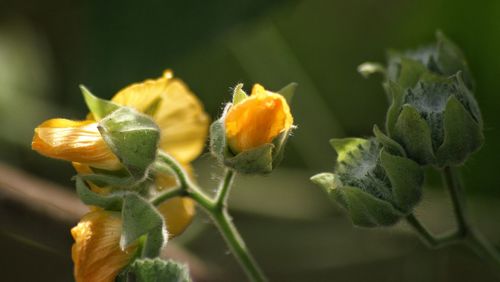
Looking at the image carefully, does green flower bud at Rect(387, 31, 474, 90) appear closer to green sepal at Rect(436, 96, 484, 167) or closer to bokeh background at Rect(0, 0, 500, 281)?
green sepal at Rect(436, 96, 484, 167)

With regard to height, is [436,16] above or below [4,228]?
below

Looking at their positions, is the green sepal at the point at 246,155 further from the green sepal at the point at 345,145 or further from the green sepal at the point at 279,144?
the green sepal at the point at 345,145

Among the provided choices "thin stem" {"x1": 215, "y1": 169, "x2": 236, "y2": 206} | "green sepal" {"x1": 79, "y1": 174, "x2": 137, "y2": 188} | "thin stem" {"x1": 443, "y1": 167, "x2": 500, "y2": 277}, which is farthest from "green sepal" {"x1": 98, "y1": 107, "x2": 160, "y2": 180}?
"thin stem" {"x1": 443, "y1": 167, "x2": 500, "y2": 277}

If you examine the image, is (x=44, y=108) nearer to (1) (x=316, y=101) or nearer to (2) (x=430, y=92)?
(1) (x=316, y=101)

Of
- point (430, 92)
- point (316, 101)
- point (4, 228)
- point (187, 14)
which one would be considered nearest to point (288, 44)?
point (316, 101)

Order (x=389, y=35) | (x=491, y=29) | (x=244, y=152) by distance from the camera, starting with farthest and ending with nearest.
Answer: (x=389, y=35) < (x=491, y=29) < (x=244, y=152)

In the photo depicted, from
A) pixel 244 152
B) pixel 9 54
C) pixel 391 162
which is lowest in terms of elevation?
pixel 391 162
